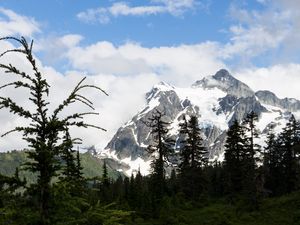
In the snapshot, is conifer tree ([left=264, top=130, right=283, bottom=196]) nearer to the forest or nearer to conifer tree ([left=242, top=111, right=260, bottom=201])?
the forest

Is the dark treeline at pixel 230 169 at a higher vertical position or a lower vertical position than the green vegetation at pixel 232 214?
higher

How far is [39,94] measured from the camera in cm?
1000

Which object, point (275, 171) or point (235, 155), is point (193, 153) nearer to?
point (235, 155)

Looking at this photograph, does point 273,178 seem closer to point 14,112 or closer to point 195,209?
point 195,209

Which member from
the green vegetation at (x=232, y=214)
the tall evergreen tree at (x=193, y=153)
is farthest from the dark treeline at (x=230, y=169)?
the green vegetation at (x=232, y=214)

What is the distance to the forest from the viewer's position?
9.84 m

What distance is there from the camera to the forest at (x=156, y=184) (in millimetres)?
9836

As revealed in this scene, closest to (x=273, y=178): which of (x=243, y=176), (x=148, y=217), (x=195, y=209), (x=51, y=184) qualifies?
(x=243, y=176)

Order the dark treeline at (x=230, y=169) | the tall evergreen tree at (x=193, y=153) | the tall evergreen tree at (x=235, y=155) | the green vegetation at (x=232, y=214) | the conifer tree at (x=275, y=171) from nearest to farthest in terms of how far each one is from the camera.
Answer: the green vegetation at (x=232, y=214)
the dark treeline at (x=230, y=169)
the tall evergreen tree at (x=193, y=153)
the tall evergreen tree at (x=235, y=155)
the conifer tree at (x=275, y=171)

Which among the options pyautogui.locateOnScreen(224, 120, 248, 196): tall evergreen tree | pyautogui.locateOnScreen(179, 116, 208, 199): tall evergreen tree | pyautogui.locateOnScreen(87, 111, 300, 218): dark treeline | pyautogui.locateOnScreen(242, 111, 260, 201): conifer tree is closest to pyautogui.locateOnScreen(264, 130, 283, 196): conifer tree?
pyautogui.locateOnScreen(87, 111, 300, 218): dark treeline

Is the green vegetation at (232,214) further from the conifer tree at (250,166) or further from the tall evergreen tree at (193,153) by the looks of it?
the tall evergreen tree at (193,153)

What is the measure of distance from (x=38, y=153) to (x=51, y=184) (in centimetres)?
73

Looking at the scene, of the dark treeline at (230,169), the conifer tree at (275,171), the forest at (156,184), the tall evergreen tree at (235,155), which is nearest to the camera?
the forest at (156,184)

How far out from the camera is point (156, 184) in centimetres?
6194
